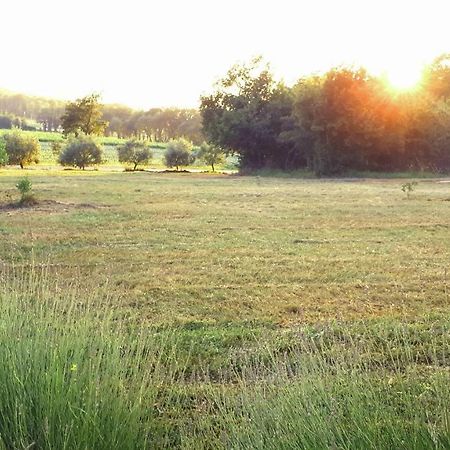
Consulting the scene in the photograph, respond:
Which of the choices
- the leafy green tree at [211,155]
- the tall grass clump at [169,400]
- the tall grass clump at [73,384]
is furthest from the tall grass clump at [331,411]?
the leafy green tree at [211,155]

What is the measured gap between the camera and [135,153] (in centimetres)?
5147

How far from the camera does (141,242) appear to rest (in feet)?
32.4

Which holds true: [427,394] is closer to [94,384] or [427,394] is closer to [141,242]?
[94,384]

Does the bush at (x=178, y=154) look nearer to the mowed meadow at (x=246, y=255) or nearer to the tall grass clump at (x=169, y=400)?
the mowed meadow at (x=246, y=255)

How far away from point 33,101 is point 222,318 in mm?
113461

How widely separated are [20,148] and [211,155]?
1514 centimetres

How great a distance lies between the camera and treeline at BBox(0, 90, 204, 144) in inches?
3307

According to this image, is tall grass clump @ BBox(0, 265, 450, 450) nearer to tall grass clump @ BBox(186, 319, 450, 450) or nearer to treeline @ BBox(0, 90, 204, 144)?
tall grass clump @ BBox(186, 319, 450, 450)

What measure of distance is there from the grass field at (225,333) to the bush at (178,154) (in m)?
39.6

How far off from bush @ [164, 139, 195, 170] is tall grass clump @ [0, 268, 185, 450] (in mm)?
49105

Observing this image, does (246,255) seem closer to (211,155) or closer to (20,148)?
(211,155)

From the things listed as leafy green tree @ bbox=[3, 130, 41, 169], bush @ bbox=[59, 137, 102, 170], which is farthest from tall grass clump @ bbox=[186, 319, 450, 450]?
bush @ bbox=[59, 137, 102, 170]

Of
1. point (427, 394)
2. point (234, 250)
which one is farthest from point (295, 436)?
point (234, 250)

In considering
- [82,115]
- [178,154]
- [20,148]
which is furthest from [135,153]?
[82,115]
